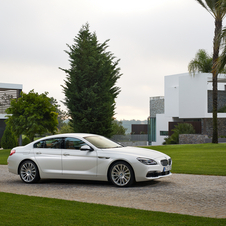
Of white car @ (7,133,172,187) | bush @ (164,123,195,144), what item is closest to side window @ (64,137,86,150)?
white car @ (7,133,172,187)

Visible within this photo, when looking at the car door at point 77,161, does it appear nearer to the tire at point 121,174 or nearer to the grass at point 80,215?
the tire at point 121,174

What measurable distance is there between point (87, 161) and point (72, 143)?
815mm

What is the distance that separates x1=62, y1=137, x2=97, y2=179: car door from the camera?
9992 millimetres

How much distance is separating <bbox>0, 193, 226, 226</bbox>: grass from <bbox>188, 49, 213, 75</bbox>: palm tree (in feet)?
125

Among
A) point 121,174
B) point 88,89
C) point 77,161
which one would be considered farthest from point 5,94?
point 121,174

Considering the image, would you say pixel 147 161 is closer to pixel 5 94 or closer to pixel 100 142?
pixel 100 142

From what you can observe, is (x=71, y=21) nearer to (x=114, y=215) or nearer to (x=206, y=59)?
(x=114, y=215)

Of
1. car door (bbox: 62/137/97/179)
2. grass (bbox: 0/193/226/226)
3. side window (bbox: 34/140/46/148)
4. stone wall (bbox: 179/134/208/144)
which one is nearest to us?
grass (bbox: 0/193/226/226)

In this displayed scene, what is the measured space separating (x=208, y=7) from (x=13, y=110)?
17448 millimetres

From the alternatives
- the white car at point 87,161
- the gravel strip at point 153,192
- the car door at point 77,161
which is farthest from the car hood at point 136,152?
the gravel strip at point 153,192

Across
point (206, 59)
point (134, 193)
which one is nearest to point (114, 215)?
point (134, 193)

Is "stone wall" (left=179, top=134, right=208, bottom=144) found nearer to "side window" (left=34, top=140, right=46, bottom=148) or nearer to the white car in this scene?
the white car

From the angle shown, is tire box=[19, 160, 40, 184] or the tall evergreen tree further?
the tall evergreen tree

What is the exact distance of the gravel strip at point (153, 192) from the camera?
23.0 ft
